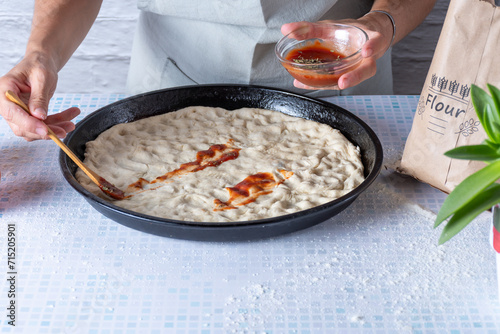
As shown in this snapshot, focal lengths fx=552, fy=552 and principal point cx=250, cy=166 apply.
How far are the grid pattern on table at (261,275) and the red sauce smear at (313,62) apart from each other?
293mm

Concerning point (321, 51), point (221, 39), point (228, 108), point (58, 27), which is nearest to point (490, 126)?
point (321, 51)

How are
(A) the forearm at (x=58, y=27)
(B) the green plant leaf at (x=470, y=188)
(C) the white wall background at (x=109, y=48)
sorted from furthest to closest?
1. (C) the white wall background at (x=109, y=48)
2. (A) the forearm at (x=58, y=27)
3. (B) the green plant leaf at (x=470, y=188)

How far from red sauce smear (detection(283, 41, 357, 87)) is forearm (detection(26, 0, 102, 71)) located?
2.04ft

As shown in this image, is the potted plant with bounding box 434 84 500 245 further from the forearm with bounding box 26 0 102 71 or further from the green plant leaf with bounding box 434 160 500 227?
the forearm with bounding box 26 0 102 71

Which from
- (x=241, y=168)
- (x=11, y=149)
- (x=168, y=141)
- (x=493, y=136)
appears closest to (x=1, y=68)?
(x=11, y=149)

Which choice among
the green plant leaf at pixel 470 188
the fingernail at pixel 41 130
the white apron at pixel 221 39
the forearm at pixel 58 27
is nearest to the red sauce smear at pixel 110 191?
the fingernail at pixel 41 130

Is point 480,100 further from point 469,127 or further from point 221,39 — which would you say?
point 221,39

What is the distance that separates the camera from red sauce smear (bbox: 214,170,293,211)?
48.0 inches

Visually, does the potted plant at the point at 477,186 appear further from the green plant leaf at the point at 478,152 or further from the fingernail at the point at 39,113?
the fingernail at the point at 39,113

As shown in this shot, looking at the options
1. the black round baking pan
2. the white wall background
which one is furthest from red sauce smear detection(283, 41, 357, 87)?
the white wall background

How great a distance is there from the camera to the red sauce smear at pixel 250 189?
48.0 inches

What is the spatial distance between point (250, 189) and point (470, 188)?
58 centimetres

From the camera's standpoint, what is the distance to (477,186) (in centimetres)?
79

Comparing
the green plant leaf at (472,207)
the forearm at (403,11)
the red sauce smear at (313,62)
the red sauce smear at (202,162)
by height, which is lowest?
the red sauce smear at (202,162)
